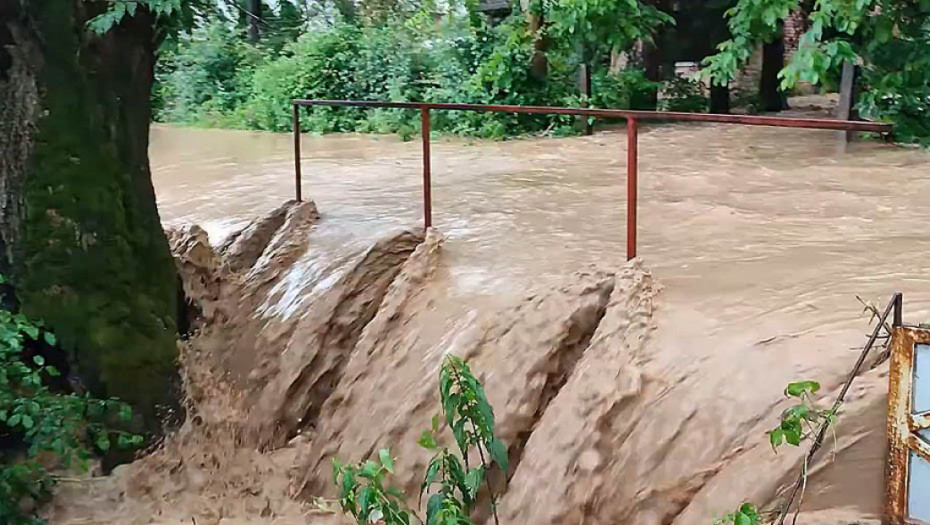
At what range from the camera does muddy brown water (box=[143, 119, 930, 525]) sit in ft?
13.4

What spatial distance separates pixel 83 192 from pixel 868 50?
310 inches

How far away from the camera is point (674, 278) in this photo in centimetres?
533

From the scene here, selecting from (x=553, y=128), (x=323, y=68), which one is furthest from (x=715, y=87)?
(x=323, y=68)

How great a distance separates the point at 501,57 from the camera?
1333cm

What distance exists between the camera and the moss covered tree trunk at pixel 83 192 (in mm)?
5297

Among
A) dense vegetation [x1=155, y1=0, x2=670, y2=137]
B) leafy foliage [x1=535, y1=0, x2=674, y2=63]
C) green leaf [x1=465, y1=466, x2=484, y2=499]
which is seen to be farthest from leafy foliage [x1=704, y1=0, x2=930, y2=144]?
green leaf [x1=465, y1=466, x2=484, y2=499]

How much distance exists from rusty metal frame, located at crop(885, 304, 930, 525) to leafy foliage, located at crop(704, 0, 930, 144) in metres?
6.28

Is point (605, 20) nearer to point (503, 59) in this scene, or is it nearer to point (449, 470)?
point (503, 59)

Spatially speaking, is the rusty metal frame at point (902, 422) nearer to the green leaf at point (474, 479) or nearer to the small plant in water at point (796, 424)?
the small plant in water at point (796, 424)

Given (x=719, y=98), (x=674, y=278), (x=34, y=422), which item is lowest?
(x=34, y=422)

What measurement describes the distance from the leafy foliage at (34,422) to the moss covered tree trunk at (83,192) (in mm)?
243

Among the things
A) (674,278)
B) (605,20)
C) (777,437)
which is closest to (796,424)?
(777,437)

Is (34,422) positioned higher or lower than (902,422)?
lower

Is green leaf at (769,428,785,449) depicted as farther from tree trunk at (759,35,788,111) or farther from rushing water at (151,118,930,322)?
tree trunk at (759,35,788,111)
